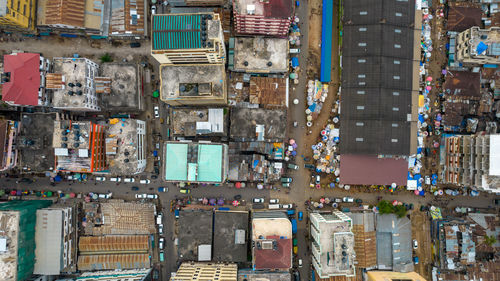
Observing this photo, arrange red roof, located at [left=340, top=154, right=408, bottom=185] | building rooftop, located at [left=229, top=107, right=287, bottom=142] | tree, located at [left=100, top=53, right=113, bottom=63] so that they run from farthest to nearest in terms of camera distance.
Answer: tree, located at [left=100, top=53, right=113, bottom=63] < red roof, located at [left=340, top=154, right=408, bottom=185] < building rooftop, located at [left=229, top=107, right=287, bottom=142]

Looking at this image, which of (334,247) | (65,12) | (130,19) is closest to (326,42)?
(334,247)

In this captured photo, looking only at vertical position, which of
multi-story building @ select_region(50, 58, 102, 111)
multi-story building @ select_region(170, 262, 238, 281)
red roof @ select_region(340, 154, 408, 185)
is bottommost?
multi-story building @ select_region(170, 262, 238, 281)

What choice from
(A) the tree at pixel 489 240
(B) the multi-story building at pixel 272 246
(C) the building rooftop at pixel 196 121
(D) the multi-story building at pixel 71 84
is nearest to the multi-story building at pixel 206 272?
(B) the multi-story building at pixel 272 246

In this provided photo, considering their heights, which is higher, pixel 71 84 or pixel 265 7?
pixel 265 7

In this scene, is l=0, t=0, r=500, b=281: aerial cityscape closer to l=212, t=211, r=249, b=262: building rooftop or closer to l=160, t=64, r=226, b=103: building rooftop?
l=160, t=64, r=226, b=103: building rooftop

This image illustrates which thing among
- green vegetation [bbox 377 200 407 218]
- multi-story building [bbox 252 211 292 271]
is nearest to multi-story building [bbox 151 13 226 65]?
multi-story building [bbox 252 211 292 271]

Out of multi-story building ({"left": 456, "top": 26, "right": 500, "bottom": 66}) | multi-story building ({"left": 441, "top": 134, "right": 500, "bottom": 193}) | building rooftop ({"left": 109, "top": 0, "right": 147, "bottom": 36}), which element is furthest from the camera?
building rooftop ({"left": 109, "top": 0, "right": 147, "bottom": 36})

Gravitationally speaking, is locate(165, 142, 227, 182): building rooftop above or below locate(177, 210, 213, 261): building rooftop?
above

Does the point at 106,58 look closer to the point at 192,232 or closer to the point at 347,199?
the point at 192,232
